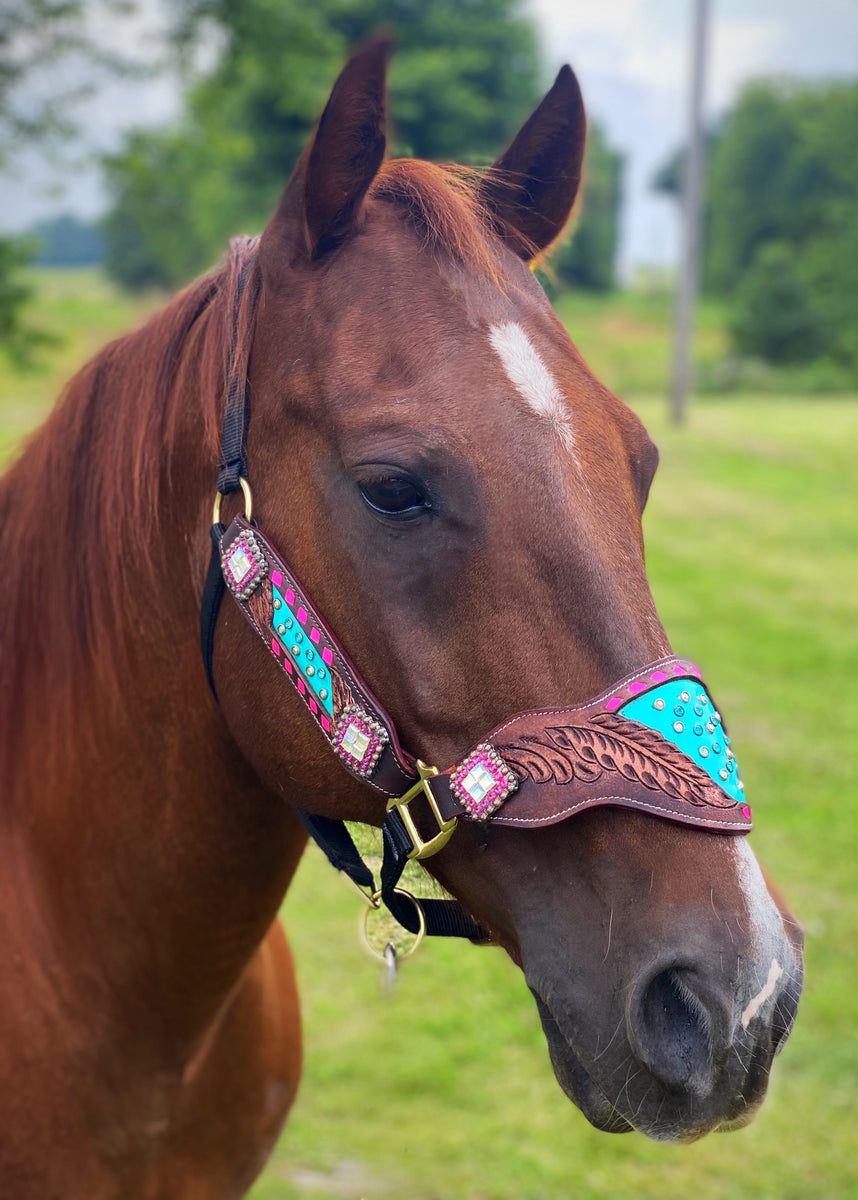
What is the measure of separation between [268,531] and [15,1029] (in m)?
1.03

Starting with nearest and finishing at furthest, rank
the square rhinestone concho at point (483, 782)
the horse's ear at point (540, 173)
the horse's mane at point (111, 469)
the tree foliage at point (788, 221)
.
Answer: the square rhinestone concho at point (483, 782)
the horse's mane at point (111, 469)
the horse's ear at point (540, 173)
the tree foliage at point (788, 221)

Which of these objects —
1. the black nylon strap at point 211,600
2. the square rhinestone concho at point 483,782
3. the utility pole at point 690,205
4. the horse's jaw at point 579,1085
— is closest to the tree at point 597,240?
the utility pole at point 690,205

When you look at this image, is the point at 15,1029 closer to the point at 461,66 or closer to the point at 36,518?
the point at 36,518

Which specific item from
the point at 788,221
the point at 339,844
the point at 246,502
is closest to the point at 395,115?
the point at 246,502

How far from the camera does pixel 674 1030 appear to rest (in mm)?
1209

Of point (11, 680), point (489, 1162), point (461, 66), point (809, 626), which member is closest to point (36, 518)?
point (11, 680)

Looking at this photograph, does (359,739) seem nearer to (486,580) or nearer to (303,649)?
(303,649)

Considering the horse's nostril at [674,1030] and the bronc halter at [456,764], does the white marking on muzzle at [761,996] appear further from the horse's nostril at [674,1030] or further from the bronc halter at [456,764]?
the bronc halter at [456,764]

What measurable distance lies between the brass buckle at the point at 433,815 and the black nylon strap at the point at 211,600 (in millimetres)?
401

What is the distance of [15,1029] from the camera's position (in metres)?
1.74

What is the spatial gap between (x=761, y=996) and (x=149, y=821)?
1.06 meters

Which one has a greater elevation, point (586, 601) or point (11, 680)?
point (586, 601)

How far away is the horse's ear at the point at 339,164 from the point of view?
4.61 feet

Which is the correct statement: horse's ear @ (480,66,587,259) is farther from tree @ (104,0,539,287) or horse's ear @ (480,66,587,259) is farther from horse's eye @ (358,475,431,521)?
tree @ (104,0,539,287)
